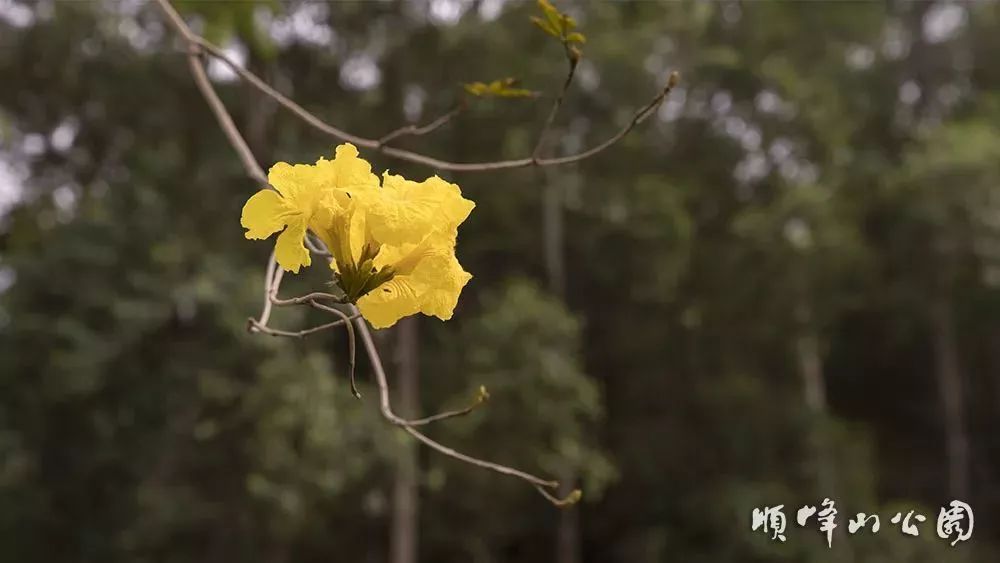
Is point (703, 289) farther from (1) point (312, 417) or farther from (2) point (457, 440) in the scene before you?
(1) point (312, 417)

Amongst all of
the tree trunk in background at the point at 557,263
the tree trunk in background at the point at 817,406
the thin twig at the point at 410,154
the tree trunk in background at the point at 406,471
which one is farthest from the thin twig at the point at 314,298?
the tree trunk in background at the point at 557,263

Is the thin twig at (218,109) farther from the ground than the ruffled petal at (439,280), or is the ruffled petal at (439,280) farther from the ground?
the thin twig at (218,109)

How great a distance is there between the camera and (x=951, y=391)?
5.48 m

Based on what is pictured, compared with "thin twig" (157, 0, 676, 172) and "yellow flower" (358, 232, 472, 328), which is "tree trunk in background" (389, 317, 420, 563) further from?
"yellow flower" (358, 232, 472, 328)

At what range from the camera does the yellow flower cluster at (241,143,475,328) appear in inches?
16.8

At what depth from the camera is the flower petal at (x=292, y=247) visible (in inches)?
17.8

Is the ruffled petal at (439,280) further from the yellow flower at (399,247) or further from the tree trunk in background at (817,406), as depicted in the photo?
the tree trunk in background at (817,406)

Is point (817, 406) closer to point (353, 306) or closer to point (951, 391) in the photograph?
point (951, 391)

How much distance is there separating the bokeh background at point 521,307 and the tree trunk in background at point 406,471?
16 millimetres

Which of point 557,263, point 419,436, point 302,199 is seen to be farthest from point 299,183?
point 557,263

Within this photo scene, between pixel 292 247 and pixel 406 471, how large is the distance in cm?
352

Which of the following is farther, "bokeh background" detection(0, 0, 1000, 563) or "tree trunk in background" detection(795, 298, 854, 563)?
"tree trunk in background" detection(795, 298, 854, 563)

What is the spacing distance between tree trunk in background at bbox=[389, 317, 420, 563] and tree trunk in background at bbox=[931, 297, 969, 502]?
2.89 m

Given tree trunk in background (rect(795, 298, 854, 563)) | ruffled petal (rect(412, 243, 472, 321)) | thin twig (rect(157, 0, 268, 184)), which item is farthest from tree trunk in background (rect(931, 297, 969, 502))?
ruffled petal (rect(412, 243, 472, 321))
